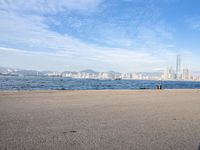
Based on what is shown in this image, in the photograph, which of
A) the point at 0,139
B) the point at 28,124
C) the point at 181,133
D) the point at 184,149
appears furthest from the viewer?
the point at 28,124

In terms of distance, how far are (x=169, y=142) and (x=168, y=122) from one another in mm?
2742

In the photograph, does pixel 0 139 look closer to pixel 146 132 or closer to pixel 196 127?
pixel 146 132

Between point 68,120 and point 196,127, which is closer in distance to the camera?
point 196,127

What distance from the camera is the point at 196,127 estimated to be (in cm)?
732

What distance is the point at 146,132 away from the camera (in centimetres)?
646

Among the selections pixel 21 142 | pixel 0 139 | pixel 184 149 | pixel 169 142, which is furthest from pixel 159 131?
pixel 0 139

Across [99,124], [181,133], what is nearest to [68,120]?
[99,124]

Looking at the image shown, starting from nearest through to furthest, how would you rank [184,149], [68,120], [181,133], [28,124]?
[184,149], [181,133], [28,124], [68,120]

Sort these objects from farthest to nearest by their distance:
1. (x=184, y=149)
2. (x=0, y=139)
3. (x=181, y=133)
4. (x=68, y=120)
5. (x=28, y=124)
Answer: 1. (x=68, y=120)
2. (x=28, y=124)
3. (x=181, y=133)
4. (x=0, y=139)
5. (x=184, y=149)

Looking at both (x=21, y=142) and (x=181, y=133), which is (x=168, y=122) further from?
(x=21, y=142)

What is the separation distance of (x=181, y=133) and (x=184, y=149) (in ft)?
5.04

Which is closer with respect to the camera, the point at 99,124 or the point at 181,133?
the point at 181,133

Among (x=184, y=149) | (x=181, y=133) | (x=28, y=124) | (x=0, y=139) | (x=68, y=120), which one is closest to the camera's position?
(x=184, y=149)

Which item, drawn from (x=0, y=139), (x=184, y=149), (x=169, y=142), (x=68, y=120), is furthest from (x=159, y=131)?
(x=0, y=139)
